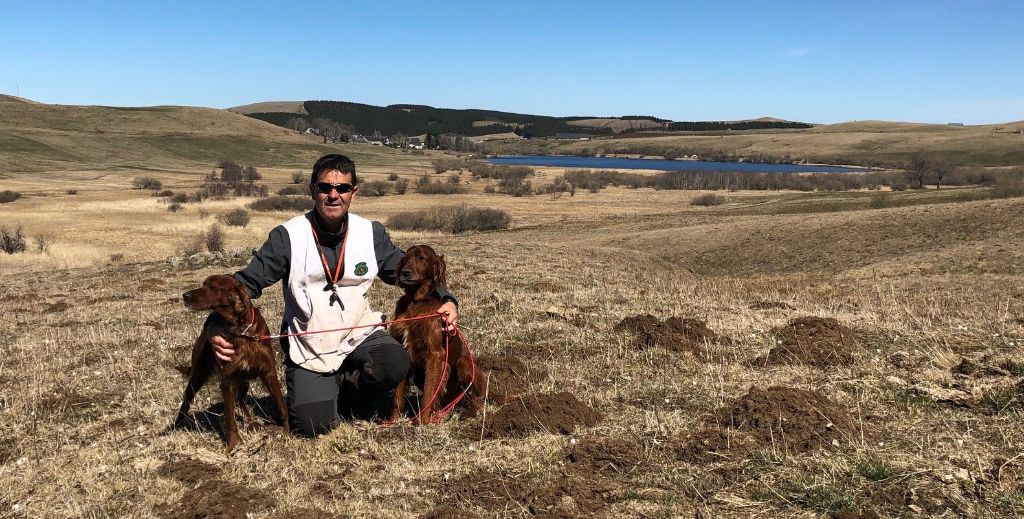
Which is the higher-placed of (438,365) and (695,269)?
(438,365)

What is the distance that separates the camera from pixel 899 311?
8258 mm

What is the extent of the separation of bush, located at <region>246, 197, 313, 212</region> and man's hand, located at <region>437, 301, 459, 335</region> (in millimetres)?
42853

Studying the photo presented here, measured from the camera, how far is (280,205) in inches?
1876

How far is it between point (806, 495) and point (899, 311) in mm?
5809

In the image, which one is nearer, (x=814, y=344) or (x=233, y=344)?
(x=233, y=344)

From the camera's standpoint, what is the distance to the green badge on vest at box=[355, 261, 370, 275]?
480 cm

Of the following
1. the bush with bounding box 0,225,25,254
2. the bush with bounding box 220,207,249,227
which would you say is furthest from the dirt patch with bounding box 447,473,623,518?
the bush with bounding box 220,207,249,227

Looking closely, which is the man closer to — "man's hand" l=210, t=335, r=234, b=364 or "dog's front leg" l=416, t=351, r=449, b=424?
"dog's front leg" l=416, t=351, r=449, b=424

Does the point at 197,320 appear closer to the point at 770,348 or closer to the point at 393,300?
the point at 393,300

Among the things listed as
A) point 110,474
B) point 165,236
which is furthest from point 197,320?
point 165,236

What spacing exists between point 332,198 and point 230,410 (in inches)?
60.1

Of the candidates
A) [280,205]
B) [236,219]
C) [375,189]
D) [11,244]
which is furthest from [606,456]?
[375,189]

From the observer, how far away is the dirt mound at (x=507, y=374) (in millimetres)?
5637

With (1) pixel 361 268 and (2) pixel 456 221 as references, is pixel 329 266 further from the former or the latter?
(2) pixel 456 221
